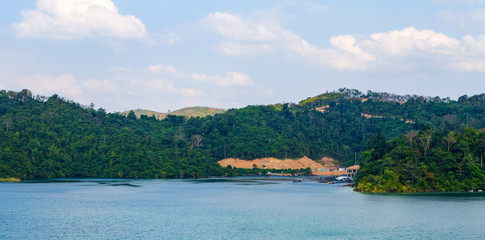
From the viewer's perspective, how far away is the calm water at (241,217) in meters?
50.7

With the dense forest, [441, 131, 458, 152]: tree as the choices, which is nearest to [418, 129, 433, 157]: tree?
the dense forest

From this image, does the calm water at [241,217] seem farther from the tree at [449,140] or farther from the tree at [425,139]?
the tree at [425,139]

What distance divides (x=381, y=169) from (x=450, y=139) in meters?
16.3

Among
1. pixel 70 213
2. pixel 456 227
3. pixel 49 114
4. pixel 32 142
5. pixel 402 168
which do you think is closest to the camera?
pixel 456 227

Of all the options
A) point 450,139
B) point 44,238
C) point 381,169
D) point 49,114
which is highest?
point 49,114

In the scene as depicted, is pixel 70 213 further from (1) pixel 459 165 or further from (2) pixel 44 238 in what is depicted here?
(1) pixel 459 165

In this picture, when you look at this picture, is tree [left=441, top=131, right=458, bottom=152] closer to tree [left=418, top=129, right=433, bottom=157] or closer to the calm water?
tree [left=418, top=129, right=433, bottom=157]

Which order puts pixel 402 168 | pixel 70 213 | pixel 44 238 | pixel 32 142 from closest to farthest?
1. pixel 44 238
2. pixel 70 213
3. pixel 402 168
4. pixel 32 142

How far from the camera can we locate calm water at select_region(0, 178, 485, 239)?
50719mm

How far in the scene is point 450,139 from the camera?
100m

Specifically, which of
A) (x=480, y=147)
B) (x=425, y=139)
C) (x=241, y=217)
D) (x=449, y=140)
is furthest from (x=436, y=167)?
(x=241, y=217)

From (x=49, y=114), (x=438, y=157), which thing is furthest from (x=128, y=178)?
(x=438, y=157)

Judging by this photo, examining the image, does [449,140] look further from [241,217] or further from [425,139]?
[241,217]

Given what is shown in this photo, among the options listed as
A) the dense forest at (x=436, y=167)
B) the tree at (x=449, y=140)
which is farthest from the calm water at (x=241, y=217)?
the tree at (x=449, y=140)
